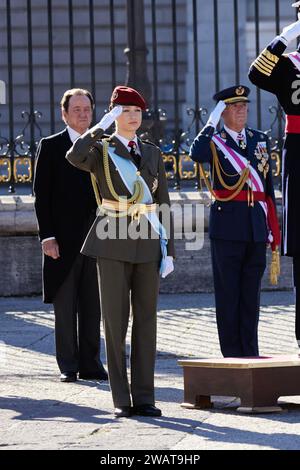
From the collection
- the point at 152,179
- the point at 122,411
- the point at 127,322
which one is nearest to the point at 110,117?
the point at 152,179

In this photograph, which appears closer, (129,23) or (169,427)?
(169,427)

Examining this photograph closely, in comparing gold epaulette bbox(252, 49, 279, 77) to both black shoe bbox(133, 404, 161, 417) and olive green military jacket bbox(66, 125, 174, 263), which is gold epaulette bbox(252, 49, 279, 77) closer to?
olive green military jacket bbox(66, 125, 174, 263)

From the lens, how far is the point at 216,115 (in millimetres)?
8156

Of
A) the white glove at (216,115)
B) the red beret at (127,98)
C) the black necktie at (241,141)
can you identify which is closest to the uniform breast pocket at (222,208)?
the black necktie at (241,141)

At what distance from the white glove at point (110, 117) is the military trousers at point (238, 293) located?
52.2 inches

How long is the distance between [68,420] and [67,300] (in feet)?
5.77

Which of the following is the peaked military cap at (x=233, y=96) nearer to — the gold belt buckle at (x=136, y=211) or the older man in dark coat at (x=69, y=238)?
the older man in dark coat at (x=69, y=238)

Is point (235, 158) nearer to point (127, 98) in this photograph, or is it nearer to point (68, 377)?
point (127, 98)

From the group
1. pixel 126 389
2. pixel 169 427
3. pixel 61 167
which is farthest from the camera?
pixel 61 167

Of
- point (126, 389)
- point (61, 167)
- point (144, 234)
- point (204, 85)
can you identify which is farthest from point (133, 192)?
point (204, 85)

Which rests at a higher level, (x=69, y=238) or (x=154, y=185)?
(x=154, y=185)

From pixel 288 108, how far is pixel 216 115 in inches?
21.1
